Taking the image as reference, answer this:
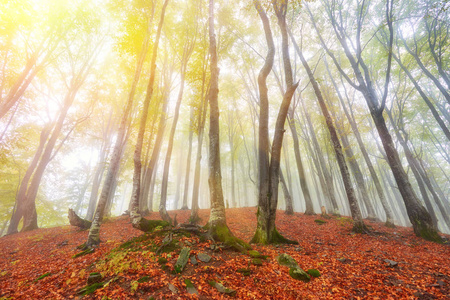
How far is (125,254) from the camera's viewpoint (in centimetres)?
452

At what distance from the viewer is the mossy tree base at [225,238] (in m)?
5.16

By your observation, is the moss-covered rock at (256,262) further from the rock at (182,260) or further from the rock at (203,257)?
the rock at (182,260)

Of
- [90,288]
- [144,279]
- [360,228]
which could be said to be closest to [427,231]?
[360,228]

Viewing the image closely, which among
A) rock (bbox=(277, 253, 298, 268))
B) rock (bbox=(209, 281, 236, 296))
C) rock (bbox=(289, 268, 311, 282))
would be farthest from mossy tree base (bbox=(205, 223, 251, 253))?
rock (bbox=(209, 281, 236, 296))

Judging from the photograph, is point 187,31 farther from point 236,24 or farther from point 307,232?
point 307,232

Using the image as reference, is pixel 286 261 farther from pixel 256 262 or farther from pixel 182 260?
pixel 182 260

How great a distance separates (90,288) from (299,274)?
4.66 m

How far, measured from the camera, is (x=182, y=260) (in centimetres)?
419

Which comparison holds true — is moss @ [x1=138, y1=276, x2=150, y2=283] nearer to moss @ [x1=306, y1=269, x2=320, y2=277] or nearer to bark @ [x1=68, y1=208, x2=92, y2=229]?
moss @ [x1=306, y1=269, x2=320, y2=277]

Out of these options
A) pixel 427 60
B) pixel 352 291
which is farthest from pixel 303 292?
pixel 427 60

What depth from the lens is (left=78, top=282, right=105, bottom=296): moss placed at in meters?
3.24

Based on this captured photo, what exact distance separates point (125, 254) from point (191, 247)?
1.77 meters

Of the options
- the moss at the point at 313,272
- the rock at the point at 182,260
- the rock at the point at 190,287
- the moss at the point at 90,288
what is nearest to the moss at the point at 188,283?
the rock at the point at 190,287

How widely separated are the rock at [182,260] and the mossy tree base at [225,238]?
3.96 ft
